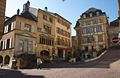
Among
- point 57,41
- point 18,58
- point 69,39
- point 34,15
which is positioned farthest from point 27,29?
point 69,39

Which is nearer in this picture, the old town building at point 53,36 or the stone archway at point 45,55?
the stone archway at point 45,55

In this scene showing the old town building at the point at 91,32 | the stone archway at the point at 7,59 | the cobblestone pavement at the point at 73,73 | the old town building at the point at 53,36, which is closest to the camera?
the cobblestone pavement at the point at 73,73

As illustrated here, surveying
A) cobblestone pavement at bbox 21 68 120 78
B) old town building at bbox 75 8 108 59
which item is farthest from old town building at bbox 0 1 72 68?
cobblestone pavement at bbox 21 68 120 78

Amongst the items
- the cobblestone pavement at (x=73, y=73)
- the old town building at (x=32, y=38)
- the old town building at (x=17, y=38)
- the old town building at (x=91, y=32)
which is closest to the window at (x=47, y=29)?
the old town building at (x=32, y=38)

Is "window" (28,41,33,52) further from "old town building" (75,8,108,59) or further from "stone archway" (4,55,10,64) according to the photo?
"old town building" (75,8,108,59)

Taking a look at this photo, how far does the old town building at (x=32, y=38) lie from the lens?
29359mm

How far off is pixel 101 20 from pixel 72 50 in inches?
474

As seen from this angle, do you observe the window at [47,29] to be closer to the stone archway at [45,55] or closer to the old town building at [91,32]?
the stone archway at [45,55]

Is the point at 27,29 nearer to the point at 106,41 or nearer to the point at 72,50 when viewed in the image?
the point at 72,50

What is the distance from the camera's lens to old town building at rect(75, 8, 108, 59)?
46.5 meters

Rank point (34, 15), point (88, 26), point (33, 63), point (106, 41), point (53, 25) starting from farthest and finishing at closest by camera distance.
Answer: point (88, 26) < point (106, 41) < point (53, 25) < point (34, 15) < point (33, 63)

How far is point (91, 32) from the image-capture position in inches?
1925

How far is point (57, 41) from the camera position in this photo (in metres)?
40.7

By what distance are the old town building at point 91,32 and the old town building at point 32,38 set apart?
675 cm
